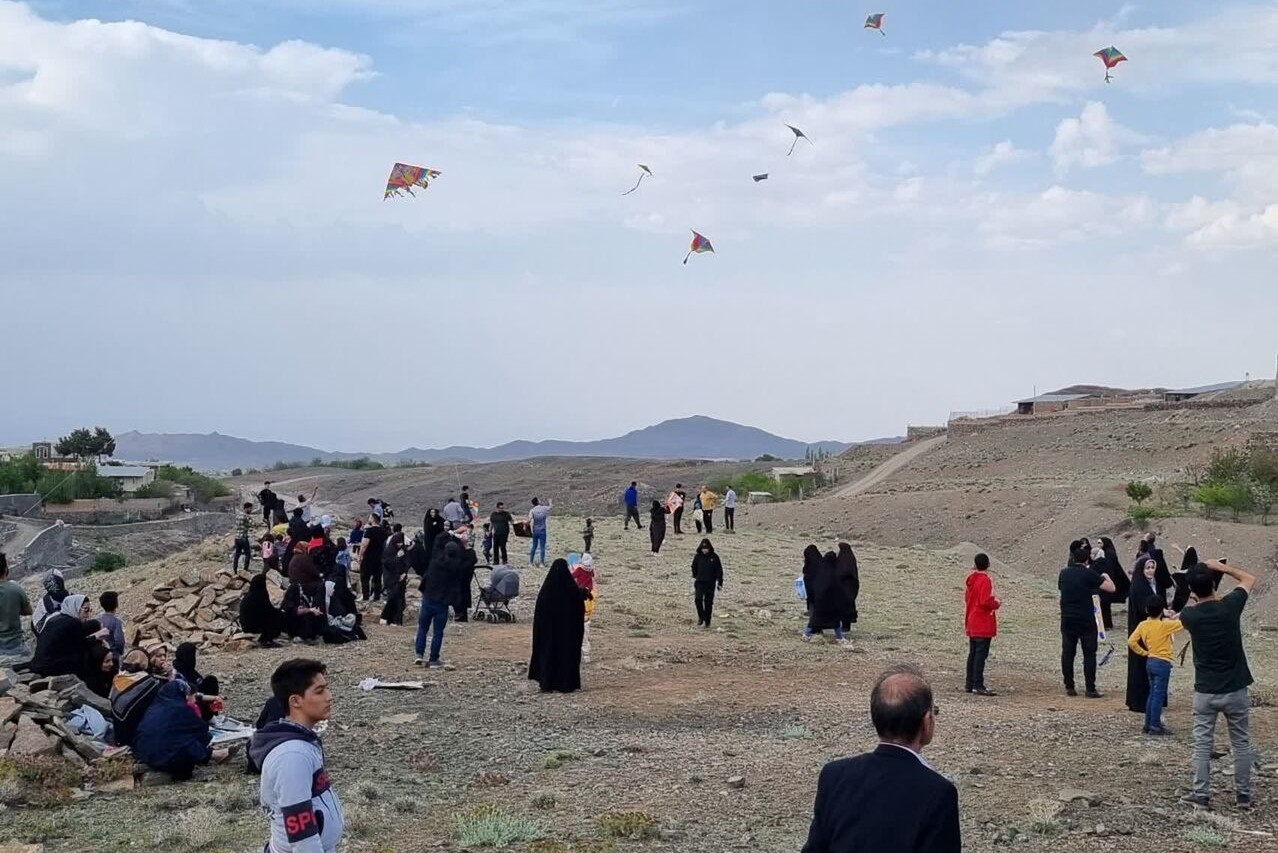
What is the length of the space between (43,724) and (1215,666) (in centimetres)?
897

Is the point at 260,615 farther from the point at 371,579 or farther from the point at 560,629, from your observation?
the point at 560,629

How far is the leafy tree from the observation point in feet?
317

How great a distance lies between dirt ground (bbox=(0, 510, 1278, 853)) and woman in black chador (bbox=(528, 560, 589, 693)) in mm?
279

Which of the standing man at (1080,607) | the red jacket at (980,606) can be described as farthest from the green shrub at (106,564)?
the standing man at (1080,607)

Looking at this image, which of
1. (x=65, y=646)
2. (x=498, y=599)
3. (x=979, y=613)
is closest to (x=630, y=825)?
(x=979, y=613)

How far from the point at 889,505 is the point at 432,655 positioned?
32.1m

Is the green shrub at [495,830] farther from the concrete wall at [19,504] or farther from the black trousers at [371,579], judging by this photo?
the concrete wall at [19,504]

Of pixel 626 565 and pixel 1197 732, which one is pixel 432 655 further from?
pixel 626 565

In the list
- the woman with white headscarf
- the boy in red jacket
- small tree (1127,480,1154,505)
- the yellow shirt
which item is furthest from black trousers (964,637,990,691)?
small tree (1127,480,1154,505)

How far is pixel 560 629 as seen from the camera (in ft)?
45.0

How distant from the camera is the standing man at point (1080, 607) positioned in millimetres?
12805

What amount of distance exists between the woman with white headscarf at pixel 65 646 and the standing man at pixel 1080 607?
32.1 feet

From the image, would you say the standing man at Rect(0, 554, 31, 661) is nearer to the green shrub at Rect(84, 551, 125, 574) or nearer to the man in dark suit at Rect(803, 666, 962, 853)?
the man in dark suit at Rect(803, 666, 962, 853)

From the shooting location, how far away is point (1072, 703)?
520 inches
